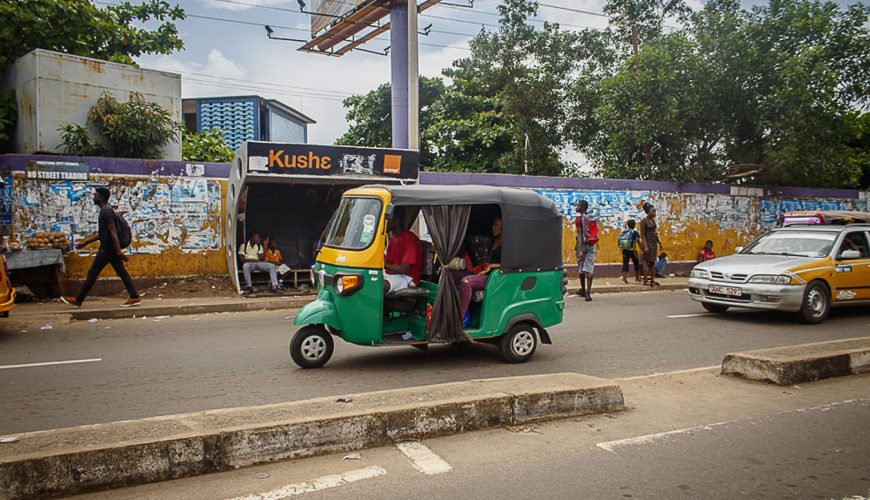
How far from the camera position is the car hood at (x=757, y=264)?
10.4 m

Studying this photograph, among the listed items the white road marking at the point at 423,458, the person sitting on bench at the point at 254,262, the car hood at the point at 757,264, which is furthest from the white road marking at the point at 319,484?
the person sitting on bench at the point at 254,262

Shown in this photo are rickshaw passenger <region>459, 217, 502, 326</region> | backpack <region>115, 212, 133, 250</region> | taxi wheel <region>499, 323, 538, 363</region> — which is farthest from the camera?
backpack <region>115, 212, 133, 250</region>

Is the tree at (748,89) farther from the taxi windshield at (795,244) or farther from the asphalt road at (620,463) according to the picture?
the asphalt road at (620,463)

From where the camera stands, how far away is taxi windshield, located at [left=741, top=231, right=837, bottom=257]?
11016mm

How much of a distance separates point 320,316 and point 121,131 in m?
9.99

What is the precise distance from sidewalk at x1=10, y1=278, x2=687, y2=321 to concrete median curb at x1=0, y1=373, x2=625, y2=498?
303 inches

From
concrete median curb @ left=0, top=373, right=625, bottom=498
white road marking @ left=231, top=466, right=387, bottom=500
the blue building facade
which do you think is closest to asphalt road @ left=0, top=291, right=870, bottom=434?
concrete median curb @ left=0, top=373, right=625, bottom=498

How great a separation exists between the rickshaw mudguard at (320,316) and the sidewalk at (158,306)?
6.00m

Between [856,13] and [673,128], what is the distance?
7.11 metres

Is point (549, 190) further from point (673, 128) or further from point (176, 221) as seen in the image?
point (176, 221)

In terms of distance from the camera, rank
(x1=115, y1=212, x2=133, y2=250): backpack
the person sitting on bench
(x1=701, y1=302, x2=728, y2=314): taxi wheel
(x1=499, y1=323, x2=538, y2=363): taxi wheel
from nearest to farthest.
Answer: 1. (x1=499, y1=323, x2=538, y2=363): taxi wheel
2. (x1=115, y1=212, x2=133, y2=250): backpack
3. (x1=701, y1=302, x2=728, y2=314): taxi wheel
4. the person sitting on bench

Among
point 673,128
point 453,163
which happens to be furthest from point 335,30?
point 673,128

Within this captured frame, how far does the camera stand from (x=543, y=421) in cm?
524

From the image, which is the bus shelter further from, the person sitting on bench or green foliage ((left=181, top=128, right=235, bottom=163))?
green foliage ((left=181, top=128, right=235, bottom=163))
